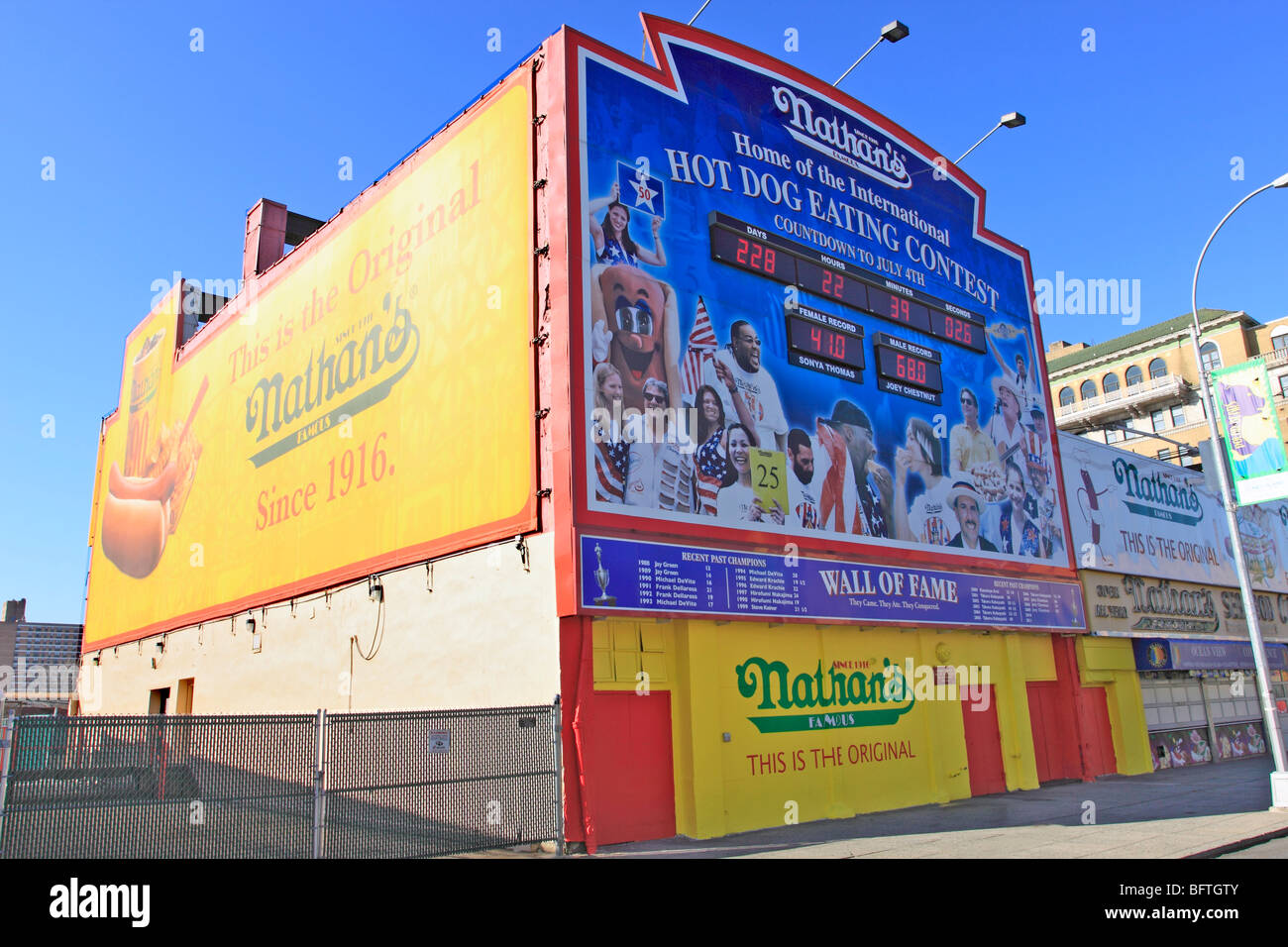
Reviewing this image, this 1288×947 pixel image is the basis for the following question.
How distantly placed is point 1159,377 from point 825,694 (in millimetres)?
59779

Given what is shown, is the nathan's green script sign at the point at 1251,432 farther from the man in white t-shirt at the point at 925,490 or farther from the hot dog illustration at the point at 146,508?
the hot dog illustration at the point at 146,508

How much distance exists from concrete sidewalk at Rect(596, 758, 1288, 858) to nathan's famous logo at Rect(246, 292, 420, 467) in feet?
38.6

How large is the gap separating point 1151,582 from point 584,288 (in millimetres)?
22514

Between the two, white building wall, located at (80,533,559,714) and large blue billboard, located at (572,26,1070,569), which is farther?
large blue billboard, located at (572,26,1070,569)

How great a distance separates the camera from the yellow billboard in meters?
17.2

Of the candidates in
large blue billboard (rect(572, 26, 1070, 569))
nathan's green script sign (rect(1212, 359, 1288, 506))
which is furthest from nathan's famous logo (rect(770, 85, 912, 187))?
nathan's green script sign (rect(1212, 359, 1288, 506))

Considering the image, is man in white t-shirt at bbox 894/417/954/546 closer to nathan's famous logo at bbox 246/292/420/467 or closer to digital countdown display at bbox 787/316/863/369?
digital countdown display at bbox 787/316/863/369

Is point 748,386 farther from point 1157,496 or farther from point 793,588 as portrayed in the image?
point 1157,496

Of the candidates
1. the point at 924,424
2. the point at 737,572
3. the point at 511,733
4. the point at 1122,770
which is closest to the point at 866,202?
the point at 924,424

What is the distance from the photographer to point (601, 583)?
14195mm

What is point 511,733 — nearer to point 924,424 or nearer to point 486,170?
point 486,170

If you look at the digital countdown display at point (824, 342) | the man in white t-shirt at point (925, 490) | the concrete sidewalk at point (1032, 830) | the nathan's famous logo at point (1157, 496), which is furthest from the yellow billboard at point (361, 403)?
the nathan's famous logo at point (1157, 496)

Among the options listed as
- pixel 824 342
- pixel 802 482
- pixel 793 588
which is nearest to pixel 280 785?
pixel 793 588
